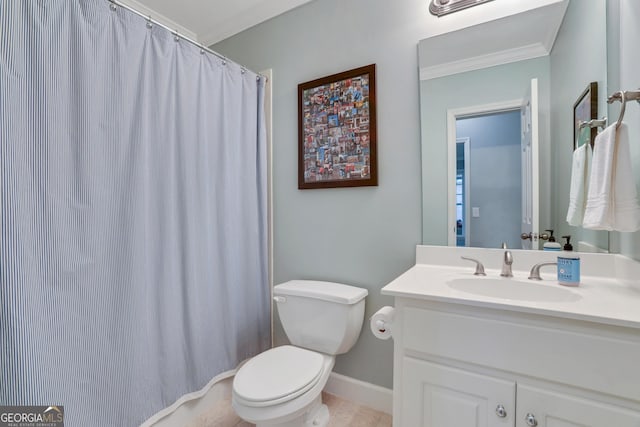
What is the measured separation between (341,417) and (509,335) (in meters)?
1.09

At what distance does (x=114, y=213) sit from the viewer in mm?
1230

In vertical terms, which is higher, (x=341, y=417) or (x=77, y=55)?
(x=77, y=55)

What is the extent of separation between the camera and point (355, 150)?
1.67 meters

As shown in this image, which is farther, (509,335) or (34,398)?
(34,398)

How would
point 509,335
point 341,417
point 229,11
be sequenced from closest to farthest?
point 509,335 → point 341,417 → point 229,11

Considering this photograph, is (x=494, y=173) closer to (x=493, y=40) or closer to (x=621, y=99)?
(x=621, y=99)

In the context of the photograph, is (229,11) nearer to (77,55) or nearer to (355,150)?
(77,55)

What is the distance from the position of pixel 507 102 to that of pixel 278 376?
1.59m

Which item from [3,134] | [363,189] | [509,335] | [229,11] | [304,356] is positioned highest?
[229,11]

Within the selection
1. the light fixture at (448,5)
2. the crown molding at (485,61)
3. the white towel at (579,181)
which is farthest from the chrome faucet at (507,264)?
the light fixture at (448,5)

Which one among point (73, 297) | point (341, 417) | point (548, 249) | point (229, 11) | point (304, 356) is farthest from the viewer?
point (229, 11)

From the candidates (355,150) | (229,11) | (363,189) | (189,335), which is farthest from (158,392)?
(229,11)

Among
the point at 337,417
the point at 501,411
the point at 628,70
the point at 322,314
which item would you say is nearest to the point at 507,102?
the point at 628,70

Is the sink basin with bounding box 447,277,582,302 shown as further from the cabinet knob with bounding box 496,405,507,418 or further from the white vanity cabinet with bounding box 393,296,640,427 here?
the cabinet knob with bounding box 496,405,507,418
